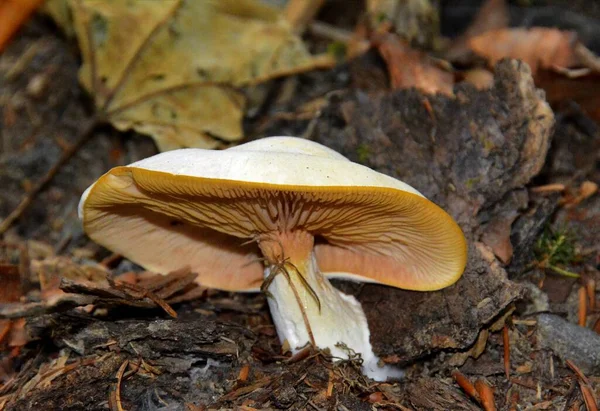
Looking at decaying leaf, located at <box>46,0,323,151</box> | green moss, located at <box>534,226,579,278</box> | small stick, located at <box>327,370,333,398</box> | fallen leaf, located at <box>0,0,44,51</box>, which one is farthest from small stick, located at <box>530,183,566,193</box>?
fallen leaf, located at <box>0,0,44,51</box>

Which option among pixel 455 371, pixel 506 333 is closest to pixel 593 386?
pixel 506 333

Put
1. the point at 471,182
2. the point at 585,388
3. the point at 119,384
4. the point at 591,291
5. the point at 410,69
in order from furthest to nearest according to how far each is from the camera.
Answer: the point at 410,69 → the point at 591,291 → the point at 471,182 → the point at 585,388 → the point at 119,384

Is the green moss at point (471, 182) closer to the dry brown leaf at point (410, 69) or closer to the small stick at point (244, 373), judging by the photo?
the dry brown leaf at point (410, 69)

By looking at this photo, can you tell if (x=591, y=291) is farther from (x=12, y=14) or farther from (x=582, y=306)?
(x=12, y=14)

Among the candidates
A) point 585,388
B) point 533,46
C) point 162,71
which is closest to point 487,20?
point 533,46

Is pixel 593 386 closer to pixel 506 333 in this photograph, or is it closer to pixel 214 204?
pixel 506 333
